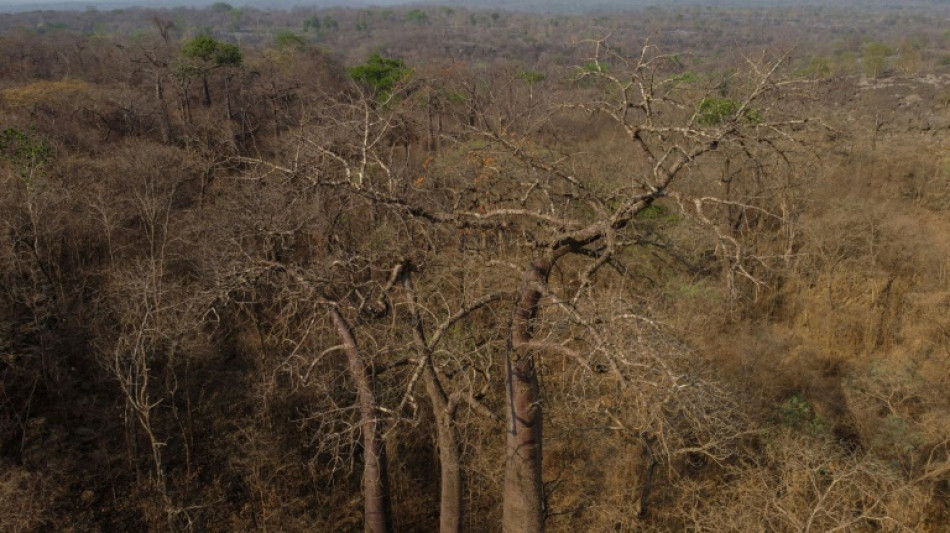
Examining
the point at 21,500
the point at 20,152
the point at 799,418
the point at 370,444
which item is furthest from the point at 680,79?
the point at 20,152

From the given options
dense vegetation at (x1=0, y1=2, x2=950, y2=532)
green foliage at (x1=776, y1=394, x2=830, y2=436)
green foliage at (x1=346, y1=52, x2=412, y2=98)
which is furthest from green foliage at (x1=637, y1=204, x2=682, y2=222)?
green foliage at (x1=346, y1=52, x2=412, y2=98)

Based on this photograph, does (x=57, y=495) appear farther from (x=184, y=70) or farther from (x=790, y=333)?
(x=184, y=70)

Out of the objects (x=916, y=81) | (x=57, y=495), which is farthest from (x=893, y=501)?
(x=916, y=81)

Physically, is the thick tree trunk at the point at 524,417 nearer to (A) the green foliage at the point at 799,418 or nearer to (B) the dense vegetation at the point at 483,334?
(B) the dense vegetation at the point at 483,334

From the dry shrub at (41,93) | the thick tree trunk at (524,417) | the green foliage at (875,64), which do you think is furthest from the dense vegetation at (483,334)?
the green foliage at (875,64)

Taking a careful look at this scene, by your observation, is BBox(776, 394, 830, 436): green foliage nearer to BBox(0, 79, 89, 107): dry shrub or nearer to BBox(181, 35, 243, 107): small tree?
BBox(181, 35, 243, 107): small tree

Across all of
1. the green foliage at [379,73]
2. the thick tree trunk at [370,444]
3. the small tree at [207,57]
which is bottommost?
the thick tree trunk at [370,444]
